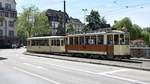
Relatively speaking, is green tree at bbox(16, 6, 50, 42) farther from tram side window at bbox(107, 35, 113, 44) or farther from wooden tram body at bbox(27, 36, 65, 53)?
tram side window at bbox(107, 35, 113, 44)

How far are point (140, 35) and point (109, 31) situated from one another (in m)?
76.0

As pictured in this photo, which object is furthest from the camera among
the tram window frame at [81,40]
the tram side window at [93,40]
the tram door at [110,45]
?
the tram window frame at [81,40]

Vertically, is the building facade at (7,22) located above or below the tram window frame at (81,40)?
above

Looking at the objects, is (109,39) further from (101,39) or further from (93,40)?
(93,40)

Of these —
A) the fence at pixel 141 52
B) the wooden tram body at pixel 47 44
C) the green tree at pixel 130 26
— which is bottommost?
the fence at pixel 141 52

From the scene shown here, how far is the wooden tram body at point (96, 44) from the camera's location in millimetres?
34438

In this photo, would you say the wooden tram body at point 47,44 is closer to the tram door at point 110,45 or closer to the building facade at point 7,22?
the tram door at point 110,45

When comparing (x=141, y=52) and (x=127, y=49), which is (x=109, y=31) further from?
(x=141, y=52)

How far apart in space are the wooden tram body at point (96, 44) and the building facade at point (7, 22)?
6091 cm

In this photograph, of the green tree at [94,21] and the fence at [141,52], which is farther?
the green tree at [94,21]

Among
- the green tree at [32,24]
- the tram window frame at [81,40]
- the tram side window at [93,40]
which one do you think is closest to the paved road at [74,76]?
the tram side window at [93,40]

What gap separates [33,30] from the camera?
314 feet

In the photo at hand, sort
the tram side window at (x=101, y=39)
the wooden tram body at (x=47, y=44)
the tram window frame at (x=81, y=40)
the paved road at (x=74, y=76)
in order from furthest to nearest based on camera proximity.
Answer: the wooden tram body at (x=47, y=44), the tram window frame at (x=81, y=40), the tram side window at (x=101, y=39), the paved road at (x=74, y=76)

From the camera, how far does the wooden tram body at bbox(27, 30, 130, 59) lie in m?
34.4
